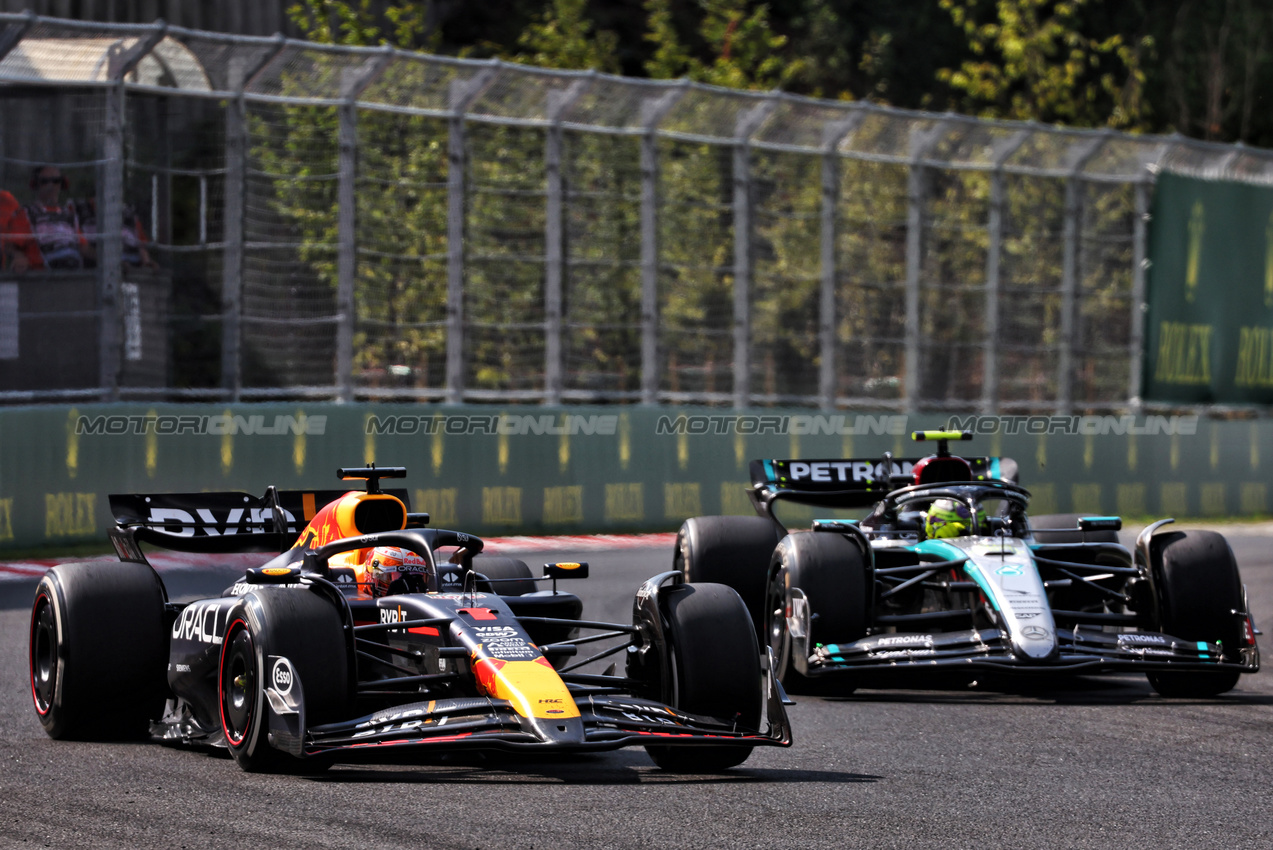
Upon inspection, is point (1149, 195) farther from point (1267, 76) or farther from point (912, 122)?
point (1267, 76)

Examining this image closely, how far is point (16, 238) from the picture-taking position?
45.1 ft

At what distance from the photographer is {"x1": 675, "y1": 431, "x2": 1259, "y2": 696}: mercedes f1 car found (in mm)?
8859

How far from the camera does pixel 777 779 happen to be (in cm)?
647

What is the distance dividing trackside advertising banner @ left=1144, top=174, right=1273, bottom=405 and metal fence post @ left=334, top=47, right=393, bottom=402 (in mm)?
9828

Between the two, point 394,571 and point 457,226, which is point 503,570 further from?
point 457,226

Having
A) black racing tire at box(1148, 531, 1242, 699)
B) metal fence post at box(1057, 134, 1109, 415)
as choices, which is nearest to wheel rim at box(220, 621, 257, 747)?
black racing tire at box(1148, 531, 1242, 699)

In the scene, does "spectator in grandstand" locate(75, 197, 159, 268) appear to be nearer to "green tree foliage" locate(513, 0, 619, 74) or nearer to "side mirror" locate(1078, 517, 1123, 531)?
"side mirror" locate(1078, 517, 1123, 531)

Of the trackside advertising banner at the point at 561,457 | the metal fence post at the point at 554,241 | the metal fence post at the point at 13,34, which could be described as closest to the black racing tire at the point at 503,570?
the trackside advertising banner at the point at 561,457

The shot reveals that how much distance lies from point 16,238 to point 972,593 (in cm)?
817

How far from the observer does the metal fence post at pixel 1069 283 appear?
1991 centimetres

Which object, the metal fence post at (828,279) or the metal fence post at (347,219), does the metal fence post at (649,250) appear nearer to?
the metal fence post at (828,279)

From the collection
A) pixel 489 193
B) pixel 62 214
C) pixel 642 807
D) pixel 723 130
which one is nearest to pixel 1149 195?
pixel 723 130

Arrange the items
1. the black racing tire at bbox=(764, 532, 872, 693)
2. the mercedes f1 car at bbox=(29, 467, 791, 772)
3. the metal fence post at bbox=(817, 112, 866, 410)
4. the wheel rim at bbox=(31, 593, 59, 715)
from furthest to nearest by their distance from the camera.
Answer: the metal fence post at bbox=(817, 112, 866, 410)
the black racing tire at bbox=(764, 532, 872, 693)
the wheel rim at bbox=(31, 593, 59, 715)
the mercedes f1 car at bbox=(29, 467, 791, 772)

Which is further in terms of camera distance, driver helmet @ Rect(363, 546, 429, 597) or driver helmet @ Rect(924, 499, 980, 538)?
driver helmet @ Rect(924, 499, 980, 538)
